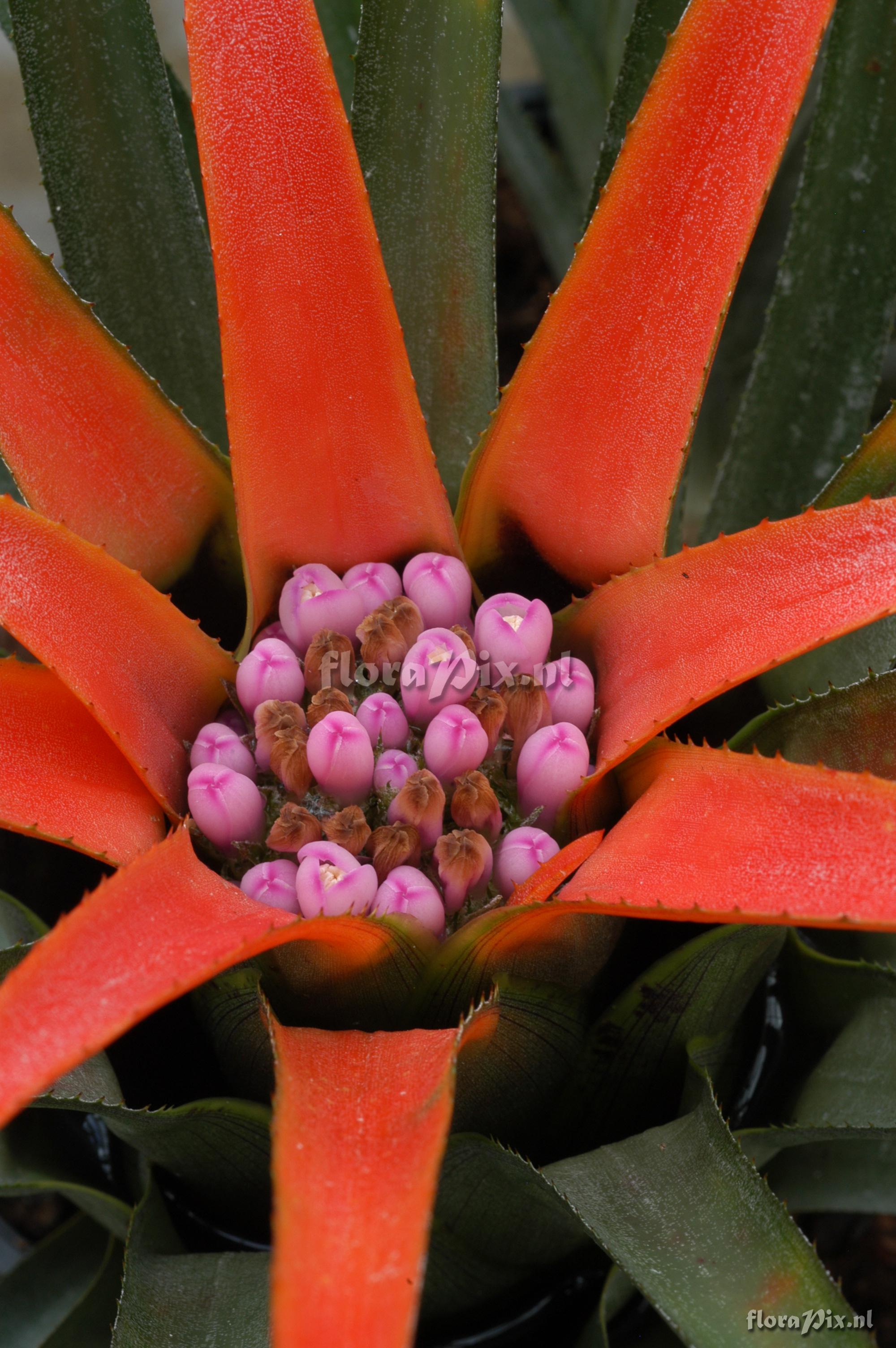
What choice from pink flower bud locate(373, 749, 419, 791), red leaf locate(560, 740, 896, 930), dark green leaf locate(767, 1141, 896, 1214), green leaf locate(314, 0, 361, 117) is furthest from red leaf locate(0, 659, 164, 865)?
green leaf locate(314, 0, 361, 117)

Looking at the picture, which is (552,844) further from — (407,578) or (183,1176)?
(183,1176)

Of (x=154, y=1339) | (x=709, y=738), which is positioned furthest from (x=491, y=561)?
(x=154, y=1339)

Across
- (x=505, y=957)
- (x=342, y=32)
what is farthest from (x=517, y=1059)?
(x=342, y=32)

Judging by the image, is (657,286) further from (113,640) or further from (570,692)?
(113,640)

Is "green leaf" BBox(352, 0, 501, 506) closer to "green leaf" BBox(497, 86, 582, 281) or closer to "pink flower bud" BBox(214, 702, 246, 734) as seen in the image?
"pink flower bud" BBox(214, 702, 246, 734)

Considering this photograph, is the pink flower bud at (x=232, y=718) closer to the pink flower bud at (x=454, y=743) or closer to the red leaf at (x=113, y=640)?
the red leaf at (x=113, y=640)
